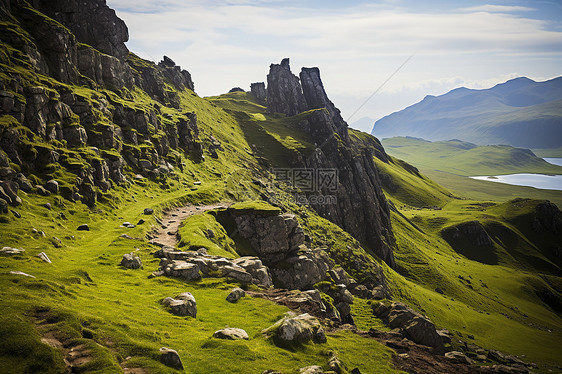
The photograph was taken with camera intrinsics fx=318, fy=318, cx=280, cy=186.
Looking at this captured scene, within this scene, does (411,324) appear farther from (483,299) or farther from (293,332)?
(483,299)

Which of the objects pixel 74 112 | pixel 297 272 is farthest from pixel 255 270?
pixel 74 112

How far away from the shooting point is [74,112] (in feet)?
245

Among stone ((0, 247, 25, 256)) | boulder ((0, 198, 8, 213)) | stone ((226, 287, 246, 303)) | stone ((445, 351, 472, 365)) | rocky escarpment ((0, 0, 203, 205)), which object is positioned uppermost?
rocky escarpment ((0, 0, 203, 205))

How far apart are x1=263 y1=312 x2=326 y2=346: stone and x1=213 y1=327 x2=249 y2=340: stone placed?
257 centimetres

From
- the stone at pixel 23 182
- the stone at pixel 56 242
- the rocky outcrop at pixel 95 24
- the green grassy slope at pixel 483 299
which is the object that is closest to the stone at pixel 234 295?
the stone at pixel 56 242

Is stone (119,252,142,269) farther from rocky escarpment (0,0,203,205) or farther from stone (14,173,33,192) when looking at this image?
stone (14,173,33,192)

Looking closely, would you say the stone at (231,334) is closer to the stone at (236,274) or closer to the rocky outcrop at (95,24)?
the stone at (236,274)

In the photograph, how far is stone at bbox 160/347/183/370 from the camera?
878 inches

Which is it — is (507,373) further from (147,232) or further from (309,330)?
(147,232)

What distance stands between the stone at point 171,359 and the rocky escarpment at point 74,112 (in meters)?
35.9

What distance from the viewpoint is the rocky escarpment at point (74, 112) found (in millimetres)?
55812

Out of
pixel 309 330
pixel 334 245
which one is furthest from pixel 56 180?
pixel 334 245

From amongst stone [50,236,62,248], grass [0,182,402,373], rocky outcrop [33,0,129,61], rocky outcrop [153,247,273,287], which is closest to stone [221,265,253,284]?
rocky outcrop [153,247,273,287]

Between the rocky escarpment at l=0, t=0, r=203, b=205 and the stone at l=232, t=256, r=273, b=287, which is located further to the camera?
the rocky escarpment at l=0, t=0, r=203, b=205
